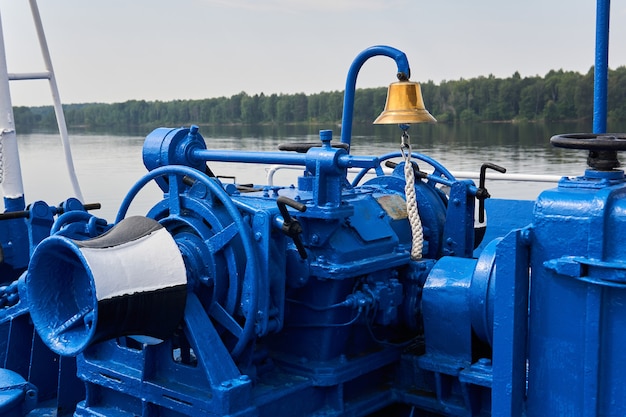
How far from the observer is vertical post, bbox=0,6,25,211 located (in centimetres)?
555

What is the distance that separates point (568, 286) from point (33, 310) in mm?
2095

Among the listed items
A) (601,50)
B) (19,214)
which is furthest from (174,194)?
(601,50)

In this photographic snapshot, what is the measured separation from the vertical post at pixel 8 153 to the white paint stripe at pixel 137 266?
3.04 metres

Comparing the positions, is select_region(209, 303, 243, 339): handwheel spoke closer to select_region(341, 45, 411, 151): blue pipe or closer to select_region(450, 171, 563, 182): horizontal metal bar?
select_region(341, 45, 411, 151): blue pipe

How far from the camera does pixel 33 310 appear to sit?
3.08 metres

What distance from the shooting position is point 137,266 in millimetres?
2910

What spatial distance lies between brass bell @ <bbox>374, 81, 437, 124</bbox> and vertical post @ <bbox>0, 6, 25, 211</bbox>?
317 cm

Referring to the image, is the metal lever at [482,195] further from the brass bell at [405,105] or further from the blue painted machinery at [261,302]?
the brass bell at [405,105]

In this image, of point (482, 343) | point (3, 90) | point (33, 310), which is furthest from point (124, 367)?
point (3, 90)

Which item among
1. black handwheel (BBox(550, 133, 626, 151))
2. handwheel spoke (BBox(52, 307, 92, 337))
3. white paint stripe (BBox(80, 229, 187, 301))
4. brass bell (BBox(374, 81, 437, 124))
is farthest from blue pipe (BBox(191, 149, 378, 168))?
black handwheel (BBox(550, 133, 626, 151))

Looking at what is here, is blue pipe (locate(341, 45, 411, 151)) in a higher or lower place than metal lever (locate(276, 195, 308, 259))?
higher

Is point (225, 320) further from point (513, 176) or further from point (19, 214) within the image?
point (513, 176)

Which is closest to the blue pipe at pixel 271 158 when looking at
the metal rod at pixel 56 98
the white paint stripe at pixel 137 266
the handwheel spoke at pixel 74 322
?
the white paint stripe at pixel 137 266

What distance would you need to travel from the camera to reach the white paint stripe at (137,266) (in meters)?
2.78
